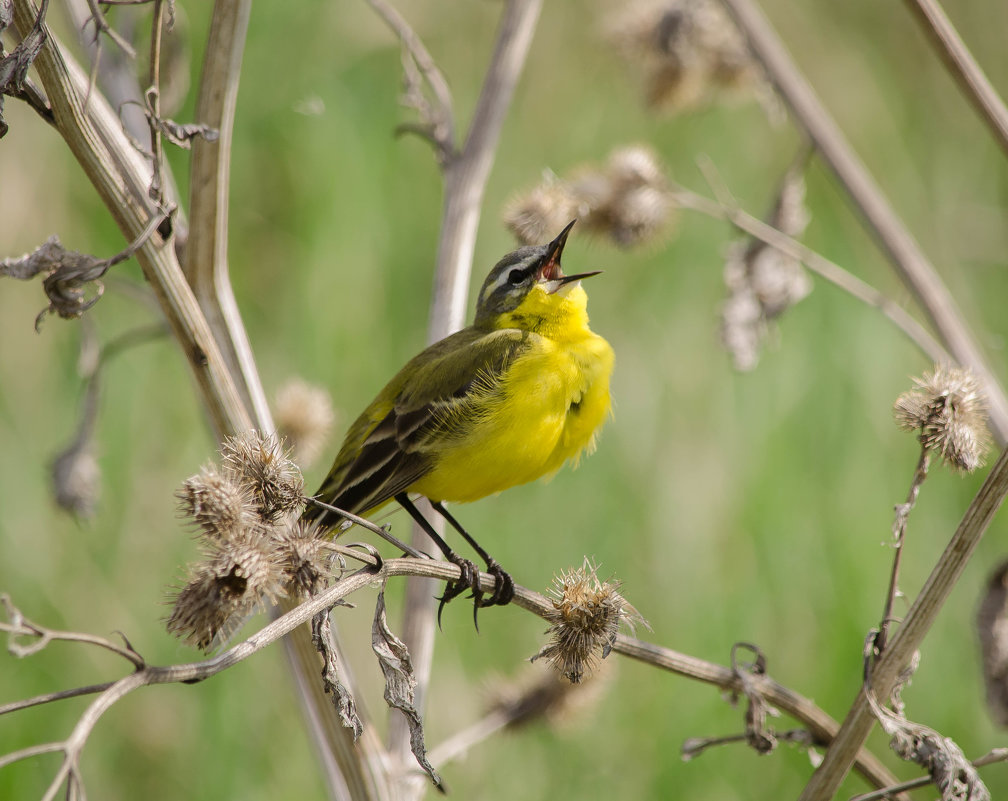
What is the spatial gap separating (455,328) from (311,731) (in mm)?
1340

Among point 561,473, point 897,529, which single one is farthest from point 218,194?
point 561,473

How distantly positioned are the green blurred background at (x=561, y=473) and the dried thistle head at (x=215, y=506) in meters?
2.17

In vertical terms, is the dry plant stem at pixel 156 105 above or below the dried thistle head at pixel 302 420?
above

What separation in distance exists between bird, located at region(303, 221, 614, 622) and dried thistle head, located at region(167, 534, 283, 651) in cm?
140

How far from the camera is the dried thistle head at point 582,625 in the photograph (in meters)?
2.21

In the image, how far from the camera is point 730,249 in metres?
3.92

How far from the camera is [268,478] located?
1939mm

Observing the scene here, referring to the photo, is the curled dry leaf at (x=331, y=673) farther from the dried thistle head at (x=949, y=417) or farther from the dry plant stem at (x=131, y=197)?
the dried thistle head at (x=949, y=417)

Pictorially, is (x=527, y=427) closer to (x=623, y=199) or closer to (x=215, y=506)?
(x=623, y=199)

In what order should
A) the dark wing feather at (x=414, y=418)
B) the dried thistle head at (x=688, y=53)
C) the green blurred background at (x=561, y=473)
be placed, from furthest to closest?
the green blurred background at (x=561, y=473)
the dried thistle head at (x=688, y=53)
the dark wing feather at (x=414, y=418)

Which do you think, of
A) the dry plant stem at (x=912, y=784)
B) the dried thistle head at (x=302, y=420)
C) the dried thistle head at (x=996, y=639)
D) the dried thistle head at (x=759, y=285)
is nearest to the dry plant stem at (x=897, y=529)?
the dry plant stem at (x=912, y=784)

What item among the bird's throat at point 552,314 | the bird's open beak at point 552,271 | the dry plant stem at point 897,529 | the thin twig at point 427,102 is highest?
the thin twig at point 427,102

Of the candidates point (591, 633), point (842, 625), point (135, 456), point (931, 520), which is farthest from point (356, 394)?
point (591, 633)

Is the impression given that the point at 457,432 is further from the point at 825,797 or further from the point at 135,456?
the point at 135,456
